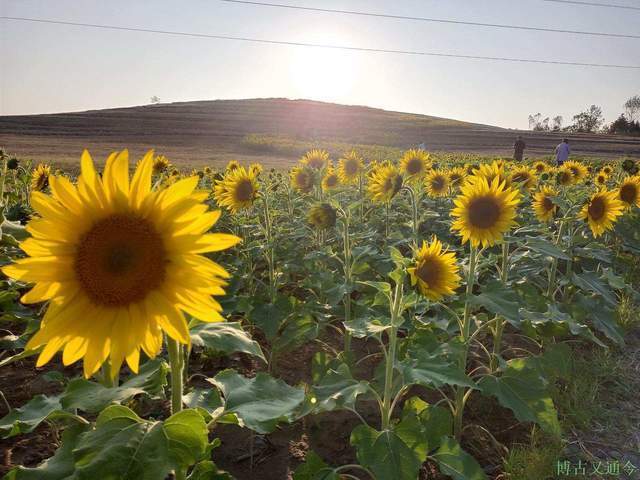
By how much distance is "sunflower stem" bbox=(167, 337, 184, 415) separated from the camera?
145 centimetres

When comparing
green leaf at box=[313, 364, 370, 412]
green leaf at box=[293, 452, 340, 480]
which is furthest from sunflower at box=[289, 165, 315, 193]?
green leaf at box=[293, 452, 340, 480]

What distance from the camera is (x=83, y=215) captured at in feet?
4.47

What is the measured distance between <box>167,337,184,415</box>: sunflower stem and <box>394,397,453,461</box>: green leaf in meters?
0.87

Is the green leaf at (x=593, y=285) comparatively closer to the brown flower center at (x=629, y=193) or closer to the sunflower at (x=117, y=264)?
the brown flower center at (x=629, y=193)

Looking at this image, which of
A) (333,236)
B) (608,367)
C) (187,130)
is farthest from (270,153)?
(608,367)

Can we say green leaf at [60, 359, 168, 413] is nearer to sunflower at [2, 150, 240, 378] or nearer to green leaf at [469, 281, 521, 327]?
sunflower at [2, 150, 240, 378]

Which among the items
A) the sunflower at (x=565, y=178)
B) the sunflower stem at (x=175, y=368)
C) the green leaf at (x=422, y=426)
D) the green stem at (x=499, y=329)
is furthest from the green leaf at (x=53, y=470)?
the sunflower at (x=565, y=178)

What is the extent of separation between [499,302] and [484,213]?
0.60 meters

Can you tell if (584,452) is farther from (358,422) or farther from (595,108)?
(595,108)

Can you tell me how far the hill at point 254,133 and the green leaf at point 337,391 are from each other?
3169 centimetres

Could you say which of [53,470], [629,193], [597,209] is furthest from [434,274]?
[629,193]

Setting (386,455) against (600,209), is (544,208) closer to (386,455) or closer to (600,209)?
(600,209)

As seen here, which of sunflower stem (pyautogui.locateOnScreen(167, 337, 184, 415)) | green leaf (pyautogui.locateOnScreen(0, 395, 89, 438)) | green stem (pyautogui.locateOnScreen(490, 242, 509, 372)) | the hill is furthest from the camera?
the hill

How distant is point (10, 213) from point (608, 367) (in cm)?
396
